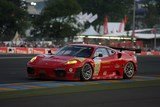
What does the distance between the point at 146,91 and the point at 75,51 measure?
3.69m

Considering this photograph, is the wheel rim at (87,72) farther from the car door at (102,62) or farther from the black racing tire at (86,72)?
the car door at (102,62)

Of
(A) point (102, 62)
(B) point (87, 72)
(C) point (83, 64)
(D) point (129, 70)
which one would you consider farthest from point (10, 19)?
(C) point (83, 64)

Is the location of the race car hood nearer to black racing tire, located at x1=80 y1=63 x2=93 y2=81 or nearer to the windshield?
black racing tire, located at x1=80 y1=63 x2=93 y2=81

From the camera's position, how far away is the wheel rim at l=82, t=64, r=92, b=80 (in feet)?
53.5

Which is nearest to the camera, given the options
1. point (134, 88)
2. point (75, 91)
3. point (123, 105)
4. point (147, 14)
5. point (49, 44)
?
point (123, 105)

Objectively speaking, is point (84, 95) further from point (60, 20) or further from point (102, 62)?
point (60, 20)

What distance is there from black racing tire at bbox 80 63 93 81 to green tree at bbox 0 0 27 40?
40.6m

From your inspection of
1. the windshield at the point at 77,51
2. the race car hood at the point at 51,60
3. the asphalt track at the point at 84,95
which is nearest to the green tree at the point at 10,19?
the windshield at the point at 77,51

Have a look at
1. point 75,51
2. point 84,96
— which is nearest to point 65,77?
point 75,51

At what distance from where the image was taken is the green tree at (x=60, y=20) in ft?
192

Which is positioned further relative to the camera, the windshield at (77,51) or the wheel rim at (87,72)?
the windshield at (77,51)

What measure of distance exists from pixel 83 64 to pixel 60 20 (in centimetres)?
4299

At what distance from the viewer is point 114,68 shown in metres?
17.8

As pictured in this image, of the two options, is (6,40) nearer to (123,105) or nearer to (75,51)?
(75,51)
